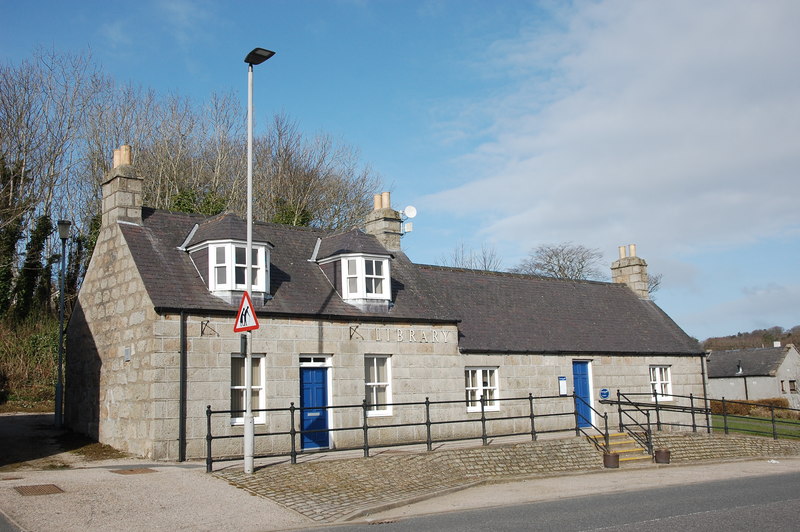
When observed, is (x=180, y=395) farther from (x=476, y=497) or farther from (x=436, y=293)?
(x=436, y=293)

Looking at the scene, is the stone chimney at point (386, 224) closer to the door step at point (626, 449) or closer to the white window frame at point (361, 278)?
the white window frame at point (361, 278)

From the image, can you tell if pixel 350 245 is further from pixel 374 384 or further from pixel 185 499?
pixel 185 499

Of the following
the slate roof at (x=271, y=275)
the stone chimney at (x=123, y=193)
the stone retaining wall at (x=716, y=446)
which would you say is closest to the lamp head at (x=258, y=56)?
the slate roof at (x=271, y=275)

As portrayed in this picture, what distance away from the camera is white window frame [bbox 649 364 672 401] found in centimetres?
2623

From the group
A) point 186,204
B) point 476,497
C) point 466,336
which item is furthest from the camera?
point 186,204

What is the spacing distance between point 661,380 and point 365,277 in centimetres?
1299

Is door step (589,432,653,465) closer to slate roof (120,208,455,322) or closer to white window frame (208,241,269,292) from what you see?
slate roof (120,208,455,322)

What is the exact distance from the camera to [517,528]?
9797 millimetres

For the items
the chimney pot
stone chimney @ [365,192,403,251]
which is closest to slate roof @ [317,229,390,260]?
stone chimney @ [365,192,403,251]

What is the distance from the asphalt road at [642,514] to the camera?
9.80 m

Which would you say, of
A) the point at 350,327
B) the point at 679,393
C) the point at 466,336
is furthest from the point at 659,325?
the point at 350,327

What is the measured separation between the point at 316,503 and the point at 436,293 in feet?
38.0

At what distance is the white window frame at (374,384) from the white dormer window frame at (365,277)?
1.69 m

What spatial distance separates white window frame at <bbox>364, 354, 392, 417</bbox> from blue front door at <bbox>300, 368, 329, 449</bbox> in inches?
49.4
